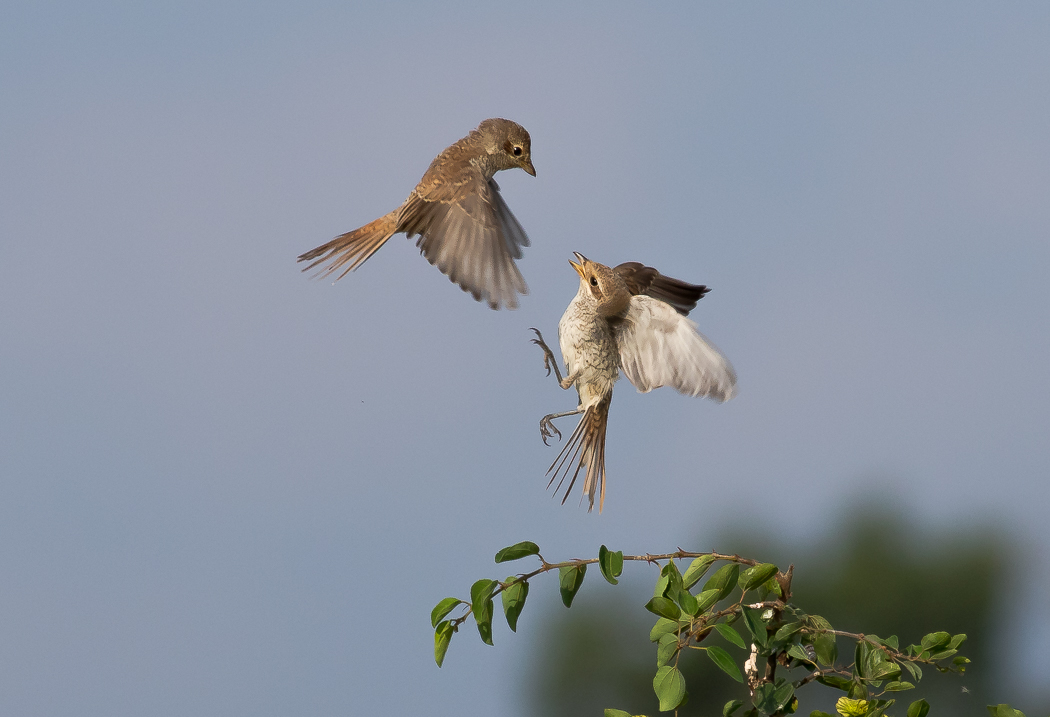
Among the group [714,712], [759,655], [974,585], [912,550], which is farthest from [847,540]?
[759,655]

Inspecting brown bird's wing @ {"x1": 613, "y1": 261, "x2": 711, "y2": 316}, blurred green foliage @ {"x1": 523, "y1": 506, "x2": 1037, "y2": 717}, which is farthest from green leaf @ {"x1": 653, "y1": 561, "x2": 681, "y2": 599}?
blurred green foliage @ {"x1": 523, "y1": 506, "x2": 1037, "y2": 717}

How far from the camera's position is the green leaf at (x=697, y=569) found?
3166 mm

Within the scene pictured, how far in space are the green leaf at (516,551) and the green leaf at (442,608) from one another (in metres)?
0.23

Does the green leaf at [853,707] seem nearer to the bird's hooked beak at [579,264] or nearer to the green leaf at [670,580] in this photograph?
the green leaf at [670,580]

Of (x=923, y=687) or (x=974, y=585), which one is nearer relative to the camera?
(x=923, y=687)

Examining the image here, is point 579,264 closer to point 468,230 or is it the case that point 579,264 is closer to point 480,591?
point 468,230

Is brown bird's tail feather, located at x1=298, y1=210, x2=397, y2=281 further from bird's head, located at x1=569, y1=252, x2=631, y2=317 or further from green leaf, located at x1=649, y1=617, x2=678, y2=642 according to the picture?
green leaf, located at x1=649, y1=617, x2=678, y2=642

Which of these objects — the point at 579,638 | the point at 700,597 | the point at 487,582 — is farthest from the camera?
the point at 579,638

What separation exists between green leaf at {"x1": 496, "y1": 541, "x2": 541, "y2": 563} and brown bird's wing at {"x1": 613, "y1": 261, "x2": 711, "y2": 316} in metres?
2.80

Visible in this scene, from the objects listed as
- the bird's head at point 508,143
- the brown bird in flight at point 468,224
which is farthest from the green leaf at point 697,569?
the bird's head at point 508,143

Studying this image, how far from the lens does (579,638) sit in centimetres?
1720

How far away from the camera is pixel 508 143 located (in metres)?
5.73

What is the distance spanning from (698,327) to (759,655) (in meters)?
1.89

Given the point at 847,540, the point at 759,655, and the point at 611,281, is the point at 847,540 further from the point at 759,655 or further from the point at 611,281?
the point at 759,655
